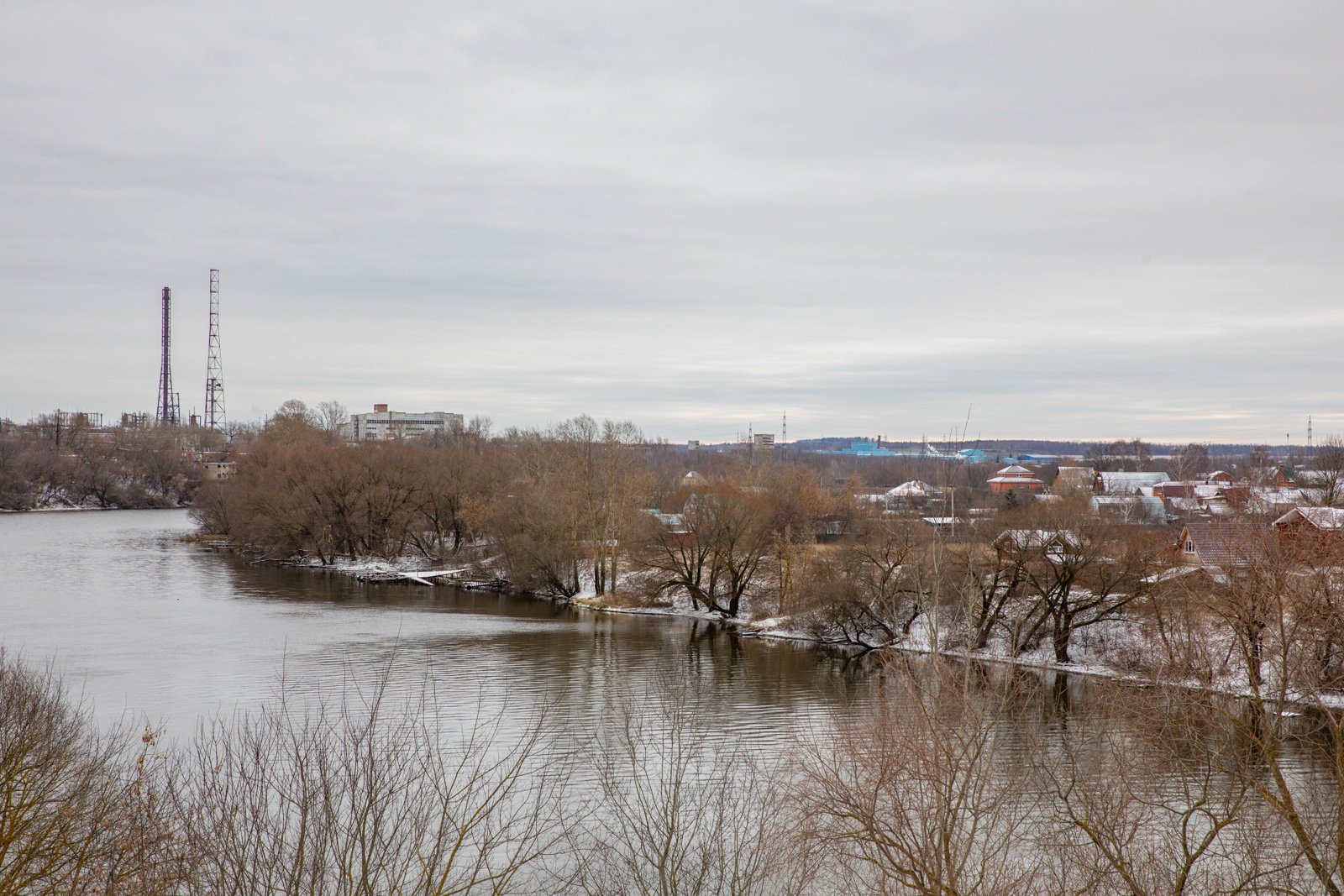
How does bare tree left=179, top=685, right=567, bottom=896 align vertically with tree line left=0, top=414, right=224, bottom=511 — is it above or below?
below

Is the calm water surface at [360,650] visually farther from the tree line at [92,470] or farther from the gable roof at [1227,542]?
the tree line at [92,470]

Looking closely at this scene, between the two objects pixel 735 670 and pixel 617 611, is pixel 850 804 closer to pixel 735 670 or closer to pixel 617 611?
pixel 735 670

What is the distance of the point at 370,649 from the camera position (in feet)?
99.5

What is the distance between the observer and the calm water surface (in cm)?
2367

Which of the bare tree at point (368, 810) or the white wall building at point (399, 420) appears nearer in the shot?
the bare tree at point (368, 810)

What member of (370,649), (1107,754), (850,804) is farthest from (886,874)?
(370,649)

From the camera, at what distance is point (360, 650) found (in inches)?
1188

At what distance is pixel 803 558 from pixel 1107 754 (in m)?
23.5

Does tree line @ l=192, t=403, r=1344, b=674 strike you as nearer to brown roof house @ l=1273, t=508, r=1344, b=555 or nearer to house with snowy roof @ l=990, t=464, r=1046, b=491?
brown roof house @ l=1273, t=508, r=1344, b=555

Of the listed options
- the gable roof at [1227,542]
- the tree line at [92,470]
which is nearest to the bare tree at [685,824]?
the gable roof at [1227,542]

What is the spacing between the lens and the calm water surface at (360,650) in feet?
77.7

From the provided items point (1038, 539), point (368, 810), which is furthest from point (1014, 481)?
point (368, 810)

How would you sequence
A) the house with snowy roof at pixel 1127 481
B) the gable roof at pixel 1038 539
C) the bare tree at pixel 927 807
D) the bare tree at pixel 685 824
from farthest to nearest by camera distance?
the house with snowy roof at pixel 1127 481, the gable roof at pixel 1038 539, the bare tree at pixel 685 824, the bare tree at pixel 927 807

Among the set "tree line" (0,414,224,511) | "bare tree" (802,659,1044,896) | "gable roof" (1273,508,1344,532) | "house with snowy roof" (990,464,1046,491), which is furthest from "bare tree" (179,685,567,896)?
"tree line" (0,414,224,511)
